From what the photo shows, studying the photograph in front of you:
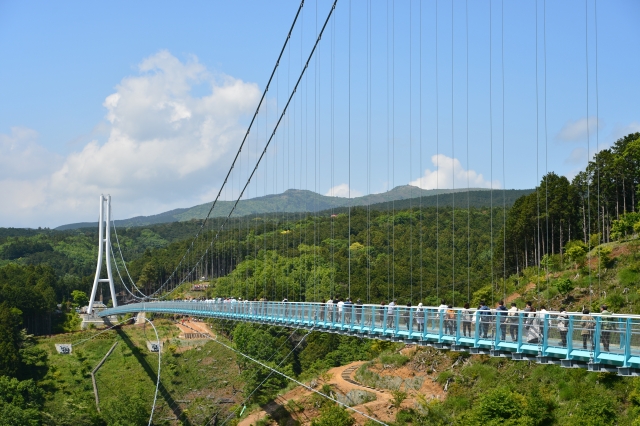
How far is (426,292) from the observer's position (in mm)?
Result: 61906

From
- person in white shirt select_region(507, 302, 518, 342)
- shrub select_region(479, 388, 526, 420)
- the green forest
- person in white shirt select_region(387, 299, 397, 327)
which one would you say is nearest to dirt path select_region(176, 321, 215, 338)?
the green forest

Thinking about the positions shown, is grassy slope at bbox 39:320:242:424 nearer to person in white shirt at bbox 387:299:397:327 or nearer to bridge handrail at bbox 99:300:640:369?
bridge handrail at bbox 99:300:640:369

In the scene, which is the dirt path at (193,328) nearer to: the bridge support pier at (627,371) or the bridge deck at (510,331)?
the bridge deck at (510,331)

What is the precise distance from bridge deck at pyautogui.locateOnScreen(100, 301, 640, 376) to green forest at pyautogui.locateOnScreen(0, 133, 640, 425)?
33.3 ft

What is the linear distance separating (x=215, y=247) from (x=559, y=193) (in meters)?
47.1

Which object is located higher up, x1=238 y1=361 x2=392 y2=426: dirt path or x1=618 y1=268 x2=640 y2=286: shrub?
x1=618 y1=268 x2=640 y2=286: shrub

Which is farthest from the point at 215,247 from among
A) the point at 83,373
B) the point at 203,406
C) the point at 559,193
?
the point at 559,193

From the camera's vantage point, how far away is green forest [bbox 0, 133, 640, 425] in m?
37.1

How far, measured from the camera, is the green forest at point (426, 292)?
1459 inches

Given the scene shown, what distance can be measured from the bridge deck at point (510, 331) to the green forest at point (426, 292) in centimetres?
1016

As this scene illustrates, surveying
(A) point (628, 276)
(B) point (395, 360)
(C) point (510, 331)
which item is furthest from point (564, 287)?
(C) point (510, 331)

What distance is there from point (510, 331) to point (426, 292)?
43.3 m

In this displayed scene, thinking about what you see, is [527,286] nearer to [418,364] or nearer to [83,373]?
[418,364]

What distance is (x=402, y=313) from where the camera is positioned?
2347 centimetres
